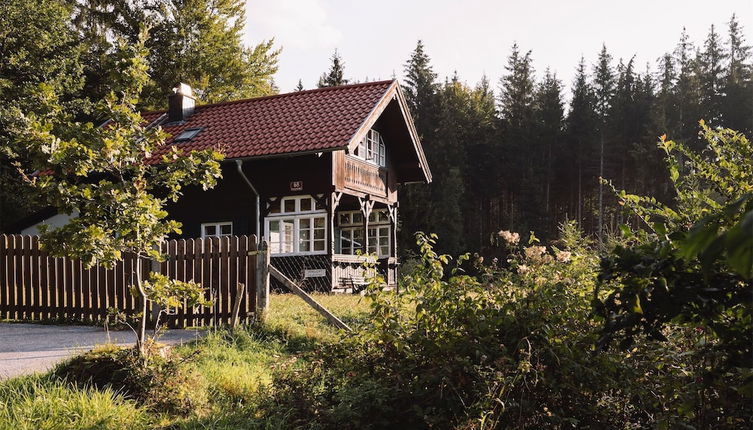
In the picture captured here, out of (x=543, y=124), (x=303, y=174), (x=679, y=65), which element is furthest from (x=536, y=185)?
(x=303, y=174)

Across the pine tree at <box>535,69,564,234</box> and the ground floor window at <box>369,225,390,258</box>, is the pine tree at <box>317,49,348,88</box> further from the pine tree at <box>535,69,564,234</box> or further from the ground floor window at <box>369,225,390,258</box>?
the ground floor window at <box>369,225,390,258</box>

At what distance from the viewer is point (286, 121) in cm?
2078

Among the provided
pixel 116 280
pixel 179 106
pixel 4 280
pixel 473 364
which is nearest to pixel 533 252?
pixel 473 364

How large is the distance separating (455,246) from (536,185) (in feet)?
27.2

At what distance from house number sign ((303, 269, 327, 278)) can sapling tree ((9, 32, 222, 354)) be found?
1313cm

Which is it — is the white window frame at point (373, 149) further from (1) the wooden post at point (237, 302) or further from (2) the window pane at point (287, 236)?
(1) the wooden post at point (237, 302)

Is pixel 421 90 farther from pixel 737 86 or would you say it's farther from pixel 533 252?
pixel 533 252

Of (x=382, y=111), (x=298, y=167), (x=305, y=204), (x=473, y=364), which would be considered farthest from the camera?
(x=382, y=111)

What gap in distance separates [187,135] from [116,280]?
36.6 ft

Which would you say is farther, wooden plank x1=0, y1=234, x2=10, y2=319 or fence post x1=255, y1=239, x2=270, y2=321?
wooden plank x1=0, y1=234, x2=10, y2=319

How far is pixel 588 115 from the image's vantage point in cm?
4619

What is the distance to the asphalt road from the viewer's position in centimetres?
742

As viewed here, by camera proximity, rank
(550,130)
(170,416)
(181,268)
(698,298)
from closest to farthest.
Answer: (698,298), (170,416), (181,268), (550,130)

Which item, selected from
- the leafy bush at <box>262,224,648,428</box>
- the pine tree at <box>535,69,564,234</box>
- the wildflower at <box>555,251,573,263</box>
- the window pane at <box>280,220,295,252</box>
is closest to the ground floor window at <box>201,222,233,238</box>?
the window pane at <box>280,220,295,252</box>
